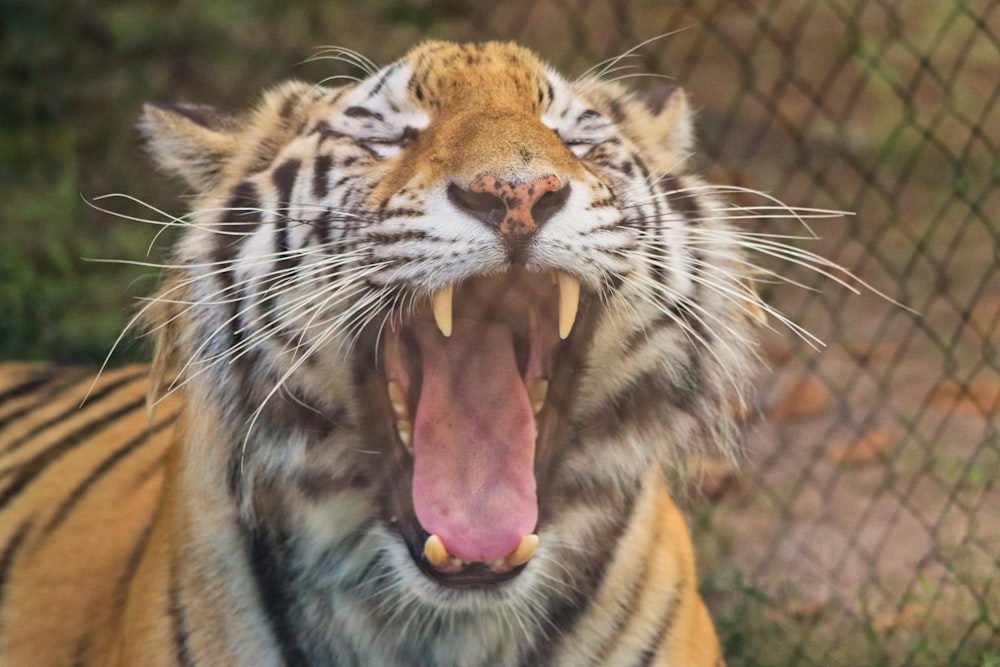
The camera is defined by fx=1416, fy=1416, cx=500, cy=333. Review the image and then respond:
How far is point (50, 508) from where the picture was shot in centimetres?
236

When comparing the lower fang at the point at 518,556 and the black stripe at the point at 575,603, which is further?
the black stripe at the point at 575,603

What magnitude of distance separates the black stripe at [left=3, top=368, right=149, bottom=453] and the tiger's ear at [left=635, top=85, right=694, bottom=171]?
3.84 feet

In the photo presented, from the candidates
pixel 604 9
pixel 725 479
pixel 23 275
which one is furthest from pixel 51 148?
pixel 725 479

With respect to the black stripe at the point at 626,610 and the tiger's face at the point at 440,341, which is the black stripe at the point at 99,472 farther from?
the black stripe at the point at 626,610

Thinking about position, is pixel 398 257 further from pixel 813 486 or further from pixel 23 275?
pixel 23 275

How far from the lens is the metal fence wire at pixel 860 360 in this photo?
257 centimetres

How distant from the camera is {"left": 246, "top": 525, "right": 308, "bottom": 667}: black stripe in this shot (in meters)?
1.74

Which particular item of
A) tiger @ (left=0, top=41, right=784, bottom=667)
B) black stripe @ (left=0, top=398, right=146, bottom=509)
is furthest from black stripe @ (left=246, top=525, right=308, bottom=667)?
black stripe @ (left=0, top=398, right=146, bottom=509)

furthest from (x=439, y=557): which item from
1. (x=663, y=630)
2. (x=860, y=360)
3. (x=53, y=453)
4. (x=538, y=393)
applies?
(x=860, y=360)

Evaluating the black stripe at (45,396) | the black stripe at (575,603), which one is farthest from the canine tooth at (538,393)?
the black stripe at (45,396)

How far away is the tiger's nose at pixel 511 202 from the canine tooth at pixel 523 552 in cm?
35

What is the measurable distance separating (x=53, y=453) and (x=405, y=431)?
104 centimetres

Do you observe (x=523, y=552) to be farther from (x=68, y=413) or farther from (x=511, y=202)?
(x=68, y=413)

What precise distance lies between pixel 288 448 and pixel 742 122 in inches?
136
